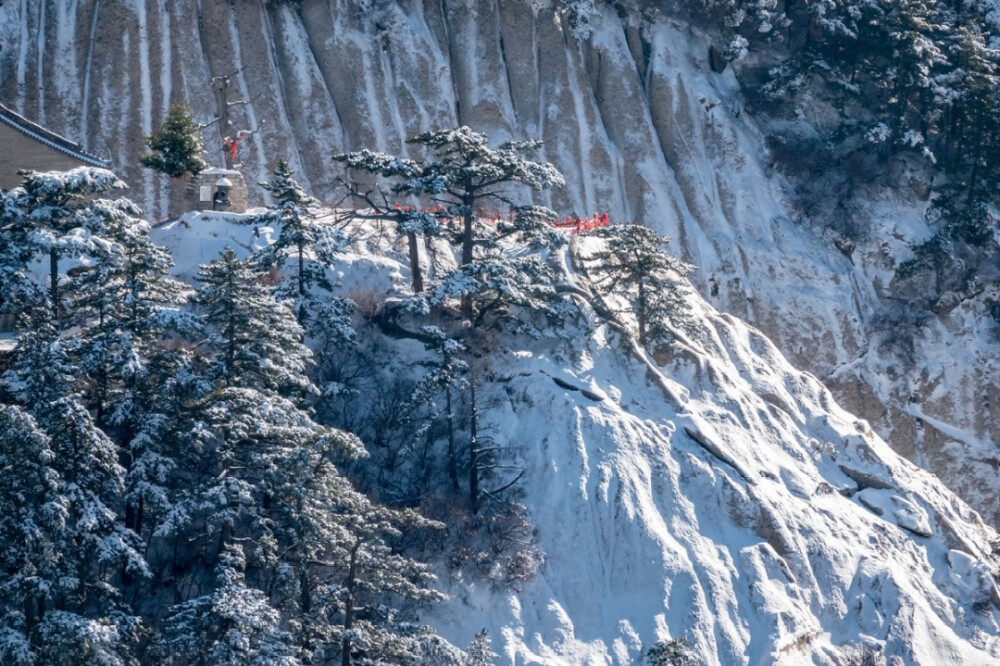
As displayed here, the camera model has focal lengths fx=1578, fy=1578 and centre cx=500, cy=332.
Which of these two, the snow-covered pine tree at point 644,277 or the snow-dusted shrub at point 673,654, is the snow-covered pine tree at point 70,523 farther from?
the snow-covered pine tree at point 644,277

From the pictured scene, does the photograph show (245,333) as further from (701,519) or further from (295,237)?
(701,519)

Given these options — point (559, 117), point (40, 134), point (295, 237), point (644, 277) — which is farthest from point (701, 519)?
point (559, 117)

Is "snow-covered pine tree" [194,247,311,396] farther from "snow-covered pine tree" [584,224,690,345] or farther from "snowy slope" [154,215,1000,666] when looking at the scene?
"snow-covered pine tree" [584,224,690,345]

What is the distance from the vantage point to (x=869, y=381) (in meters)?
57.9

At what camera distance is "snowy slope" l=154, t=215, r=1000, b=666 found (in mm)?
39281

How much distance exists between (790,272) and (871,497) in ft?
52.3

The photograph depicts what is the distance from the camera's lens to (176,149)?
157 feet

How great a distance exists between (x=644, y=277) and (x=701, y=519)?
755 cm

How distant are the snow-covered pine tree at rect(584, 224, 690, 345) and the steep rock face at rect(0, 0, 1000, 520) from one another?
43.7 ft

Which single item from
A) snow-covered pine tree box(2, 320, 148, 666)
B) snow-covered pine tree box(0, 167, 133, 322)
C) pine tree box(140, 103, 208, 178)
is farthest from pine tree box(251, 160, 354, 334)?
snow-covered pine tree box(2, 320, 148, 666)

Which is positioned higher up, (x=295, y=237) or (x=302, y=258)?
(x=295, y=237)


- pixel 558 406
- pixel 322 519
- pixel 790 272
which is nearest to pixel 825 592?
pixel 558 406

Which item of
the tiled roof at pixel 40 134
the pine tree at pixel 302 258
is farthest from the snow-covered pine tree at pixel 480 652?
the tiled roof at pixel 40 134

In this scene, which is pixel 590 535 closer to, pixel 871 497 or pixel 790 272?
pixel 871 497
